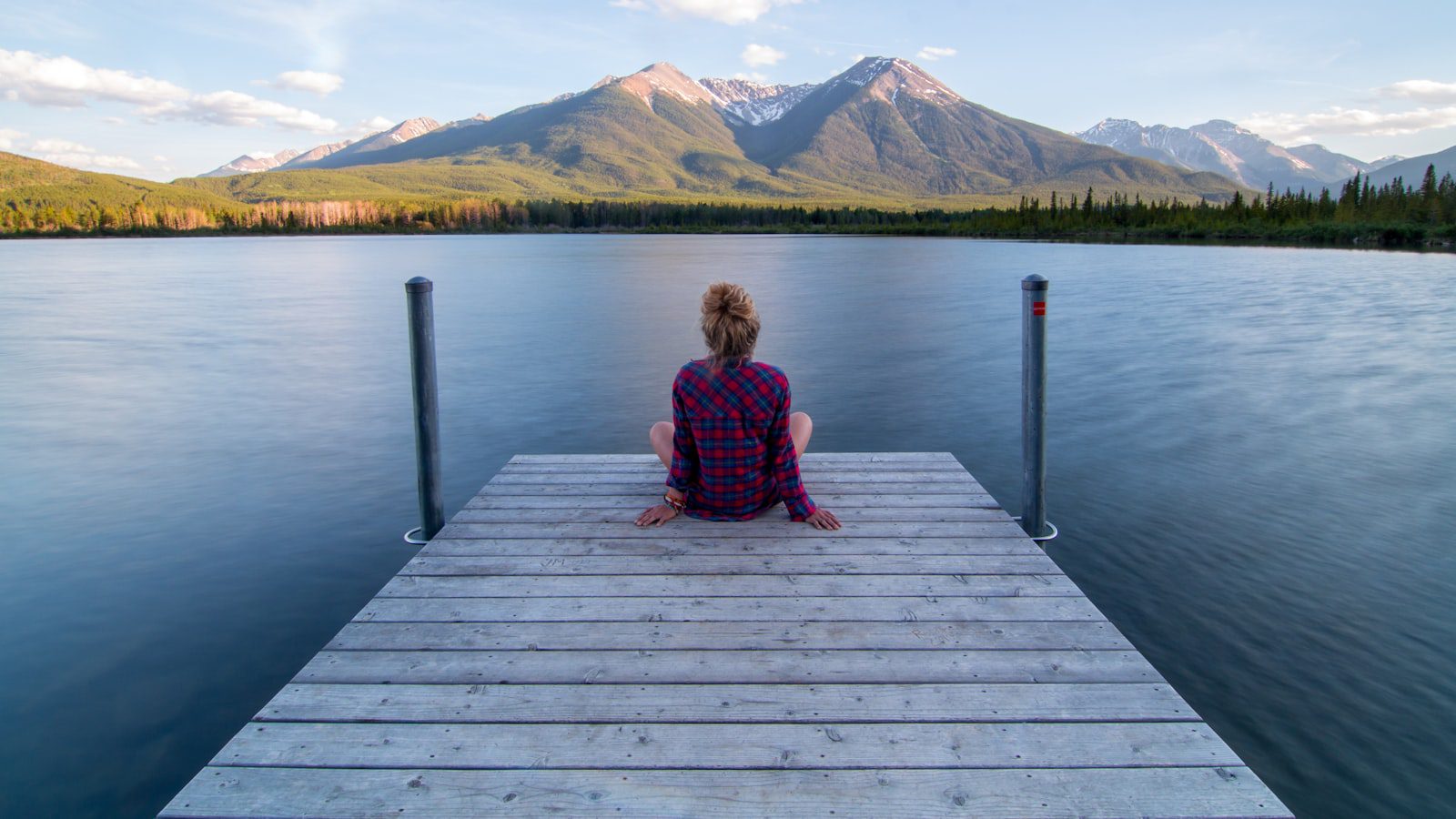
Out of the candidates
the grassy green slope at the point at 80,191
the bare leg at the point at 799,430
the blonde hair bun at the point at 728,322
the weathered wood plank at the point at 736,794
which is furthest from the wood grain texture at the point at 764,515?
the grassy green slope at the point at 80,191

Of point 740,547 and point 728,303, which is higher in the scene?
point 728,303

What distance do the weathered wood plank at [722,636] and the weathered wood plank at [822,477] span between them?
2558 mm

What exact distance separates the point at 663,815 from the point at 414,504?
7285 millimetres

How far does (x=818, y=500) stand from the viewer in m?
6.35

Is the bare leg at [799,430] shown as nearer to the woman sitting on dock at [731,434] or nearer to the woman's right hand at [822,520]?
the woman sitting on dock at [731,434]

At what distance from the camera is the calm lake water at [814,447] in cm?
539

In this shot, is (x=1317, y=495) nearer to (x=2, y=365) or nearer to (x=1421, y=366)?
(x=1421, y=366)

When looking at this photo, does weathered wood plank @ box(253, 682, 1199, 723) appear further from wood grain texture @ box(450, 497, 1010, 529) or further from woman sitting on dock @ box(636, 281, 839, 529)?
wood grain texture @ box(450, 497, 1010, 529)

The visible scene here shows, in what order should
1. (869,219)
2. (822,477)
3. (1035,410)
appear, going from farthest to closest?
1. (869,219)
2. (822,477)
3. (1035,410)

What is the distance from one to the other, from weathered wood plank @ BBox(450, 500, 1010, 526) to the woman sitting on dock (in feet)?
0.70

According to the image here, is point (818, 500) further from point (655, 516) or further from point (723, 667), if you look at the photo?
point (723, 667)

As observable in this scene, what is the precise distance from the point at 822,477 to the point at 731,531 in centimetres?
160

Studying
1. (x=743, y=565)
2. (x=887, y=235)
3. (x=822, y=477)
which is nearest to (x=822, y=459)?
(x=822, y=477)

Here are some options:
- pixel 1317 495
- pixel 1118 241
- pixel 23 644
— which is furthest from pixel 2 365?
pixel 1118 241
